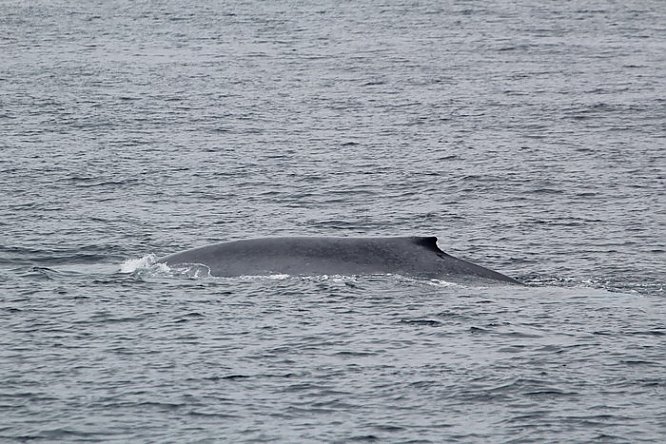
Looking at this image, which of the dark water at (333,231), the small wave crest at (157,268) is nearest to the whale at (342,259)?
the small wave crest at (157,268)

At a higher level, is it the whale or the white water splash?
the whale

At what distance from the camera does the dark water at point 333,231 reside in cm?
1573

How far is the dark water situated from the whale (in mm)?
205

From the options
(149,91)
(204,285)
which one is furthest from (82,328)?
(149,91)

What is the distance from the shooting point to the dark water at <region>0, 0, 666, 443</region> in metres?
15.7

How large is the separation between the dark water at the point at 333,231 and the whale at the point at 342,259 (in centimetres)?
20

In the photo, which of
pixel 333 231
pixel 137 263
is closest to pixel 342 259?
pixel 137 263

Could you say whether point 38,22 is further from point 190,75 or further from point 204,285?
point 204,285

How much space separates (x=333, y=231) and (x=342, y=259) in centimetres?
567

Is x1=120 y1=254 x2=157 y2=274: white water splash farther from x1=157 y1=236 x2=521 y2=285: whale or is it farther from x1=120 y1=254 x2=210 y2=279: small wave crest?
x1=157 y1=236 x2=521 y2=285: whale

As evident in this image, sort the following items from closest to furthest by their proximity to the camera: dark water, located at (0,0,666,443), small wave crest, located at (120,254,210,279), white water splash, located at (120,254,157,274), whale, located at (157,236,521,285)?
dark water, located at (0,0,666,443), whale, located at (157,236,521,285), small wave crest, located at (120,254,210,279), white water splash, located at (120,254,157,274)

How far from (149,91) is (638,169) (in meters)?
18.0

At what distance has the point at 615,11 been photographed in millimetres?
68938

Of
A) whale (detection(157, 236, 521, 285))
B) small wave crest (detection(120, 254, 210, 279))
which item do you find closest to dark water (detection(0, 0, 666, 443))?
small wave crest (detection(120, 254, 210, 279))
